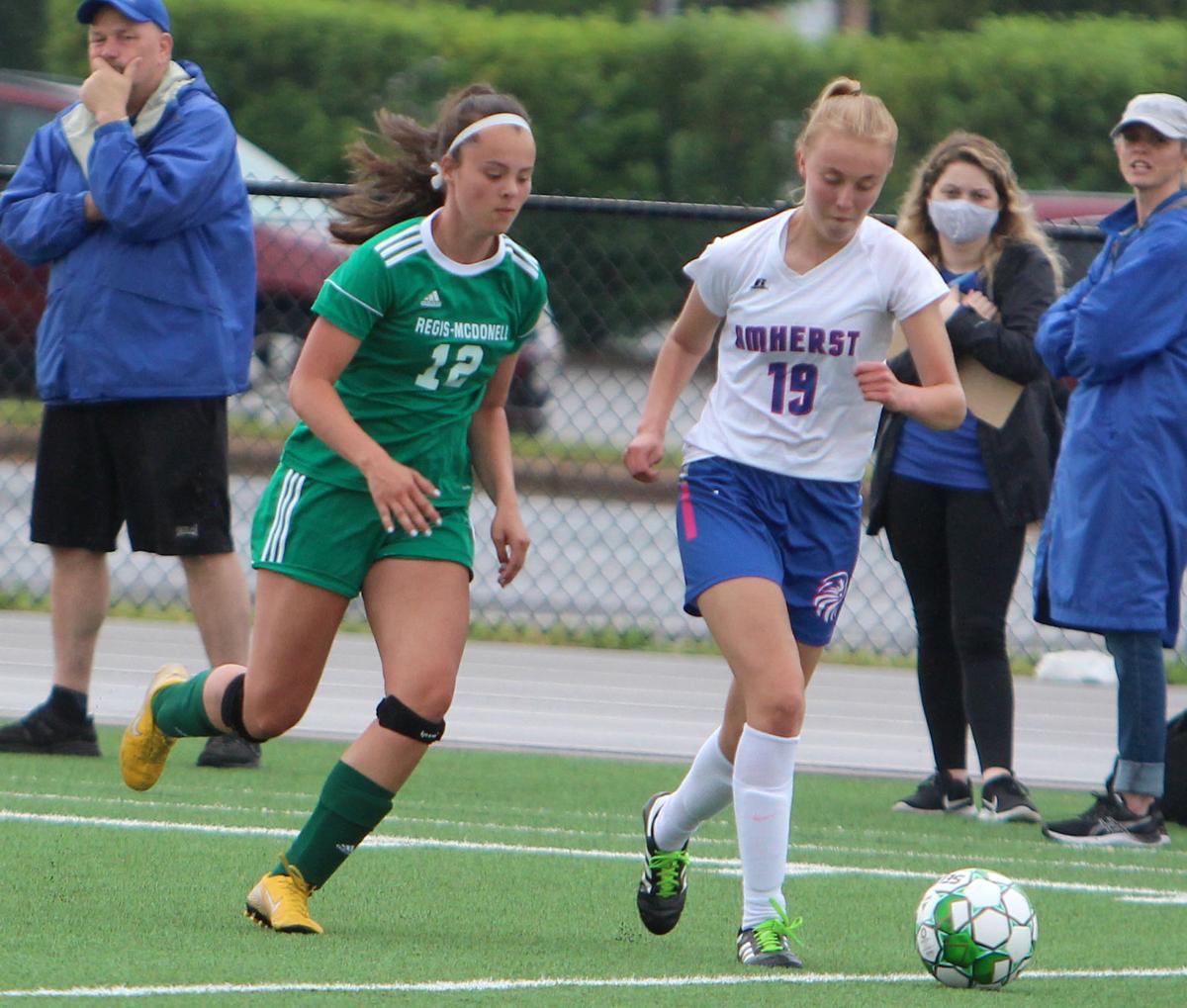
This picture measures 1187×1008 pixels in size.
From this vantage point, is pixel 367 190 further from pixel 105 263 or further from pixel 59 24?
pixel 59 24

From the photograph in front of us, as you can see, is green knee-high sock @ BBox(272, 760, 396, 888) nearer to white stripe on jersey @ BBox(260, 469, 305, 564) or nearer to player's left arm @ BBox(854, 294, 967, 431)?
white stripe on jersey @ BBox(260, 469, 305, 564)

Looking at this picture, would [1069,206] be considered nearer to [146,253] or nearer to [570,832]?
[146,253]

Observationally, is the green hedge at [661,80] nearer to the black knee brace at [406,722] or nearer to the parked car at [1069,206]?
the parked car at [1069,206]

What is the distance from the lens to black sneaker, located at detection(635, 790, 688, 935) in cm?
518

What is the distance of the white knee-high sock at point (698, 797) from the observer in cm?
526

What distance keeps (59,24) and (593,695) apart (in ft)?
50.7

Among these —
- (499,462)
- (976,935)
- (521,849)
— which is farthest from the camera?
(521,849)

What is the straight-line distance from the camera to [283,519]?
204 inches

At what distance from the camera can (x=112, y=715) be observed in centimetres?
817

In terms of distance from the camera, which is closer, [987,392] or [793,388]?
[793,388]

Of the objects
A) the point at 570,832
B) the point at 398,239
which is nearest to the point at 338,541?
the point at 398,239

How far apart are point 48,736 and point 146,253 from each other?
1536mm

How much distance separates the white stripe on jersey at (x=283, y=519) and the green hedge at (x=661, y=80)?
55.4ft

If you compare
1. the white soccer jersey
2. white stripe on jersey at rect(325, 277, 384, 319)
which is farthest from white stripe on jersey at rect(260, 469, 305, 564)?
the white soccer jersey
